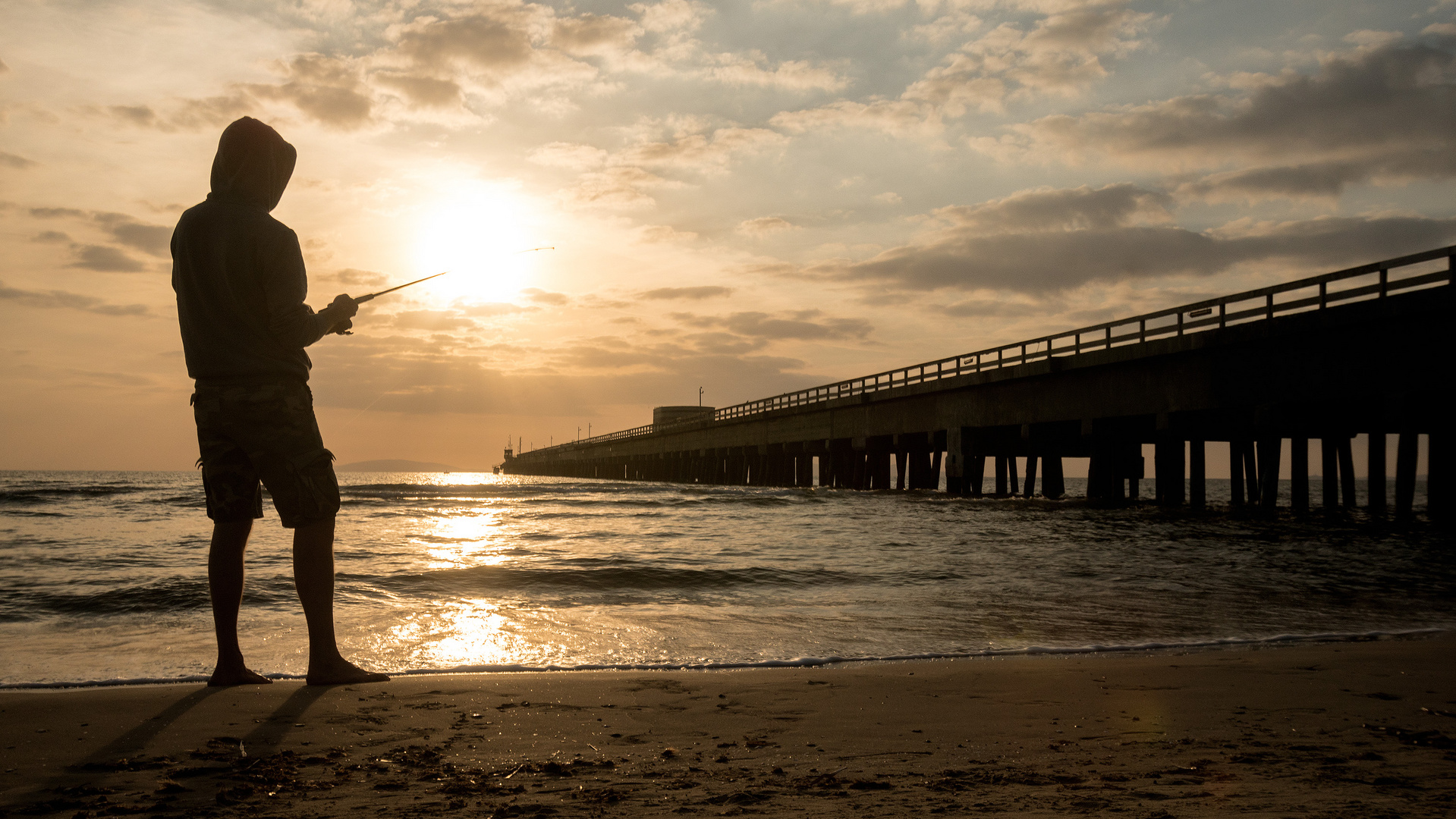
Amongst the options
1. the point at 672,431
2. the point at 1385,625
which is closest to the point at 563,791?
the point at 1385,625

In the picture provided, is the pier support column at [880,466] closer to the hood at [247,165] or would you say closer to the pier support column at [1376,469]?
the pier support column at [1376,469]

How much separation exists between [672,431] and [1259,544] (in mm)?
52883

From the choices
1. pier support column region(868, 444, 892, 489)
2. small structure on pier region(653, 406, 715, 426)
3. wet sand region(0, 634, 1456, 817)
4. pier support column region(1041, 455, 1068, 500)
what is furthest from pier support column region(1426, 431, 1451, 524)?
small structure on pier region(653, 406, 715, 426)

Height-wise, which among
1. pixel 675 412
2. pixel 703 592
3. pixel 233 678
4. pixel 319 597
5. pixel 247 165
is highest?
pixel 675 412

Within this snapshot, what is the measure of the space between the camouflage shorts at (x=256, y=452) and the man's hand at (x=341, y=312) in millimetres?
325

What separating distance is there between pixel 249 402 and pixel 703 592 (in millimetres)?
4395

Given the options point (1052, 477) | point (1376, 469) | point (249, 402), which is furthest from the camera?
point (1052, 477)

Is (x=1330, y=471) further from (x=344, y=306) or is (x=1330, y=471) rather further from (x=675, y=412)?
(x=675, y=412)

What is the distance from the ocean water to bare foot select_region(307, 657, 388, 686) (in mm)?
519

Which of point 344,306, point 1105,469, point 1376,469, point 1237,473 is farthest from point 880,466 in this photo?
point 344,306

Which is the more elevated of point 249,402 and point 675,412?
point 675,412

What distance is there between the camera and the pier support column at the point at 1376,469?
17.1 meters

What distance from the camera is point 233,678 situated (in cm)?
378

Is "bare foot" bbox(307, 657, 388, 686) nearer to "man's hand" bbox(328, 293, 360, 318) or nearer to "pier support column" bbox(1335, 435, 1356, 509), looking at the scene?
"man's hand" bbox(328, 293, 360, 318)
